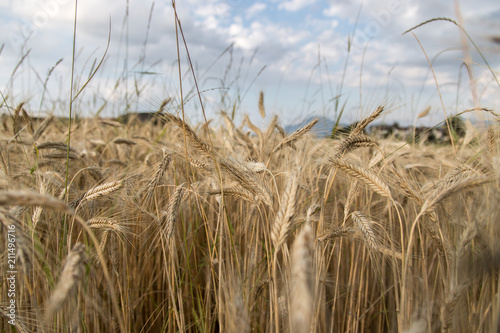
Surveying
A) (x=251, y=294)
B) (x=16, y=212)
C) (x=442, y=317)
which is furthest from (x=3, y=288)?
(x=442, y=317)

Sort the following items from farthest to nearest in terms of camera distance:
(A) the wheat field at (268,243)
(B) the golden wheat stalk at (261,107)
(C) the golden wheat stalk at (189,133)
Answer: (B) the golden wheat stalk at (261,107) < (C) the golden wheat stalk at (189,133) < (A) the wheat field at (268,243)

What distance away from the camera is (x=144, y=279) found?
6.28ft

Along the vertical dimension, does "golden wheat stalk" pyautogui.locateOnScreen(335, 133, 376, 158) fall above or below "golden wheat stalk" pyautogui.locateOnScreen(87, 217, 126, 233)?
above

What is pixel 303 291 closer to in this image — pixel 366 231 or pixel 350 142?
pixel 366 231

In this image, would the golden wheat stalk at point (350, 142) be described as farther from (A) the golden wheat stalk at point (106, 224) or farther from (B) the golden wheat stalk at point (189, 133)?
(A) the golden wheat stalk at point (106, 224)

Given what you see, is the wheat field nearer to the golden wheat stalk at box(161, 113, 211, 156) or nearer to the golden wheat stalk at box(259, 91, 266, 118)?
the golden wheat stalk at box(161, 113, 211, 156)

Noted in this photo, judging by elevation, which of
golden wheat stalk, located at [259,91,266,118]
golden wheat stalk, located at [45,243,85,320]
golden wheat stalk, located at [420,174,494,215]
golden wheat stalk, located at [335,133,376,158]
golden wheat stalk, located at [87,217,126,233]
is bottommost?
golden wheat stalk, located at [45,243,85,320]

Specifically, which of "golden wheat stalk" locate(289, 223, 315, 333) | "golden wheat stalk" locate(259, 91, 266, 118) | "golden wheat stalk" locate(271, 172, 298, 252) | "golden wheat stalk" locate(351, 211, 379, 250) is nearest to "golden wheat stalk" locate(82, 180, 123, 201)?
"golden wheat stalk" locate(271, 172, 298, 252)

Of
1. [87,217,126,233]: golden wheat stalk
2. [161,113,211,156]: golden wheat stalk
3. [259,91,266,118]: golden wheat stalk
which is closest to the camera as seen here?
[87,217,126,233]: golden wheat stalk

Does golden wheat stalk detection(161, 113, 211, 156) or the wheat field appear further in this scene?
golden wheat stalk detection(161, 113, 211, 156)

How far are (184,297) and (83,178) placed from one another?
3.16 feet

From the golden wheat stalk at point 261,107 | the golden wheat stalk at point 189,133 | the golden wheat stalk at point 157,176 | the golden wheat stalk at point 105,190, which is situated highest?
the golden wheat stalk at point 261,107

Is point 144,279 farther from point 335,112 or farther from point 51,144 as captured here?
point 335,112

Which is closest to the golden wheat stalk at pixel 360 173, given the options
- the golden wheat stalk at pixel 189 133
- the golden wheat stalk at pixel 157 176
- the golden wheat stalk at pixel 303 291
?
the golden wheat stalk at pixel 189 133
